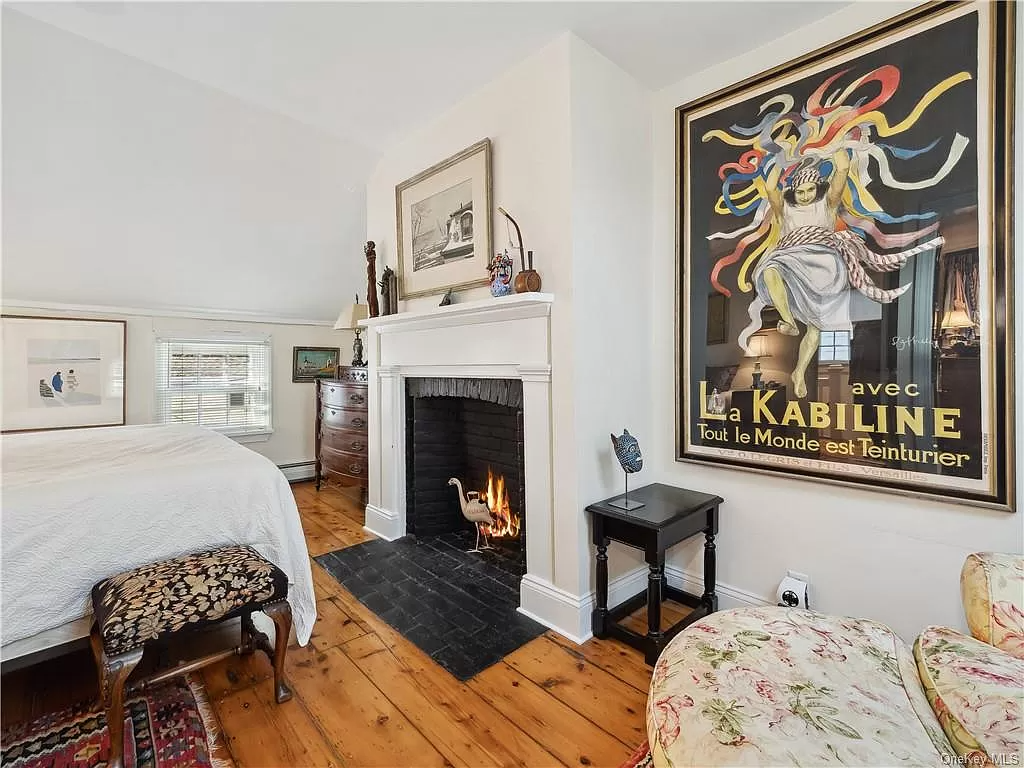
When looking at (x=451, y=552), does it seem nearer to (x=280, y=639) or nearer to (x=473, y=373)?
(x=473, y=373)

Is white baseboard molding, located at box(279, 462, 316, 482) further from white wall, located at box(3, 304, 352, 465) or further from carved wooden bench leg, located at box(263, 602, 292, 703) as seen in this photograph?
carved wooden bench leg, located at box(263, 602, 292, 703)

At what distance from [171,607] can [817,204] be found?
9.19ft

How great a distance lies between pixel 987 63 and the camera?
1646 mm

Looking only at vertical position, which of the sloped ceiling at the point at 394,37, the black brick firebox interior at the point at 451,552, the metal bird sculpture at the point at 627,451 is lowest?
the black brick firebox interior at the point at 451,552

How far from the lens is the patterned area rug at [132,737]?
58.1 inches

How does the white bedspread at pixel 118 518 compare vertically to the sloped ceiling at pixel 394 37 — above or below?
below

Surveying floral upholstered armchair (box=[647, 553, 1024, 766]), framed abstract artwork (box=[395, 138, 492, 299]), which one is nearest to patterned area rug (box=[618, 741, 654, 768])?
floral upholstered armchair (box=[647, 553, 1024, 766])

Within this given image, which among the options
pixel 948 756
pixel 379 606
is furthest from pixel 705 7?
pixel 379 606

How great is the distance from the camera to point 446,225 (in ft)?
9.31

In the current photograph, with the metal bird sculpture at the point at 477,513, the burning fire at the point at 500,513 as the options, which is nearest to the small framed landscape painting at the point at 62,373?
the metal bird sculpture at the point at 477,513

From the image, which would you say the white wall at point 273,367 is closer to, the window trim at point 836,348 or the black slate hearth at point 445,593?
the black slate hearth at point 445,593

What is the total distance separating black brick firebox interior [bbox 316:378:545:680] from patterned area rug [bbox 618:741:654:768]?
0.68 meters

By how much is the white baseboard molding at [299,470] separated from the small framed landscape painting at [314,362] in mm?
891

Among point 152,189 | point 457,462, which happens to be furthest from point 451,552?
point 152,189
